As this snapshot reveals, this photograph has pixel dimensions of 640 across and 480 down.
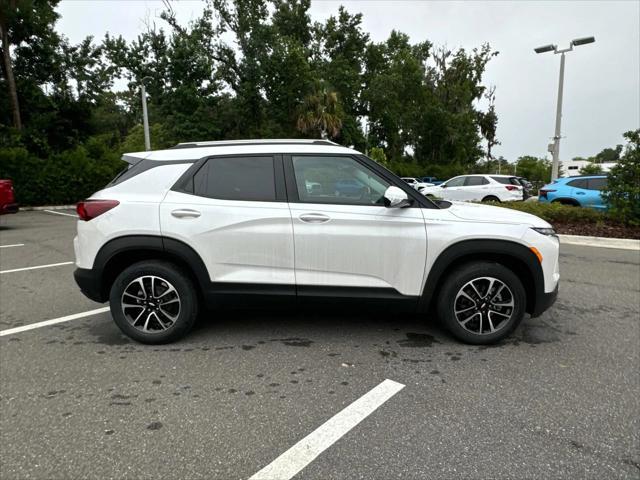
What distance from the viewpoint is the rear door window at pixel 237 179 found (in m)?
3.54

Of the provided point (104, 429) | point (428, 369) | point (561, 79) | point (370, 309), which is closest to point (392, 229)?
point (370, 309)

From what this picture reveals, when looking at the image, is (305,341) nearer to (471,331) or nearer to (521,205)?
(471,331)

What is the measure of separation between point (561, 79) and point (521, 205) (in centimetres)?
597

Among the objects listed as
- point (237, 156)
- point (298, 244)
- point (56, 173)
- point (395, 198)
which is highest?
point (56, 173)

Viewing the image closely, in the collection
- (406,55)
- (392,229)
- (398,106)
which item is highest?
(406,55)

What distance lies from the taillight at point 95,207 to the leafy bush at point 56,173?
1737 centimetres

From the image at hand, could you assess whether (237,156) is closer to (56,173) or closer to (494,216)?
(494,216)

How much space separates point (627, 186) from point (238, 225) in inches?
441

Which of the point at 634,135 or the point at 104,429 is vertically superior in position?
the point at 634,135

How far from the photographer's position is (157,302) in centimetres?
360

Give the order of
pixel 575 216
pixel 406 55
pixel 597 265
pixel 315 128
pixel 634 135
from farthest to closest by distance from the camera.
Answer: pixel 406 55 < pixel 315 128 < pixel 575 216 < pixel 634 135 < pixel 597 265

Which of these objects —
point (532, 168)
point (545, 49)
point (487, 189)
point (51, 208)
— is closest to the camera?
point (545, 49)

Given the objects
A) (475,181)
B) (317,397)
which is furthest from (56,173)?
(317,397)

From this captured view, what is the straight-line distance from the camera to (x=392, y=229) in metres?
3.40
